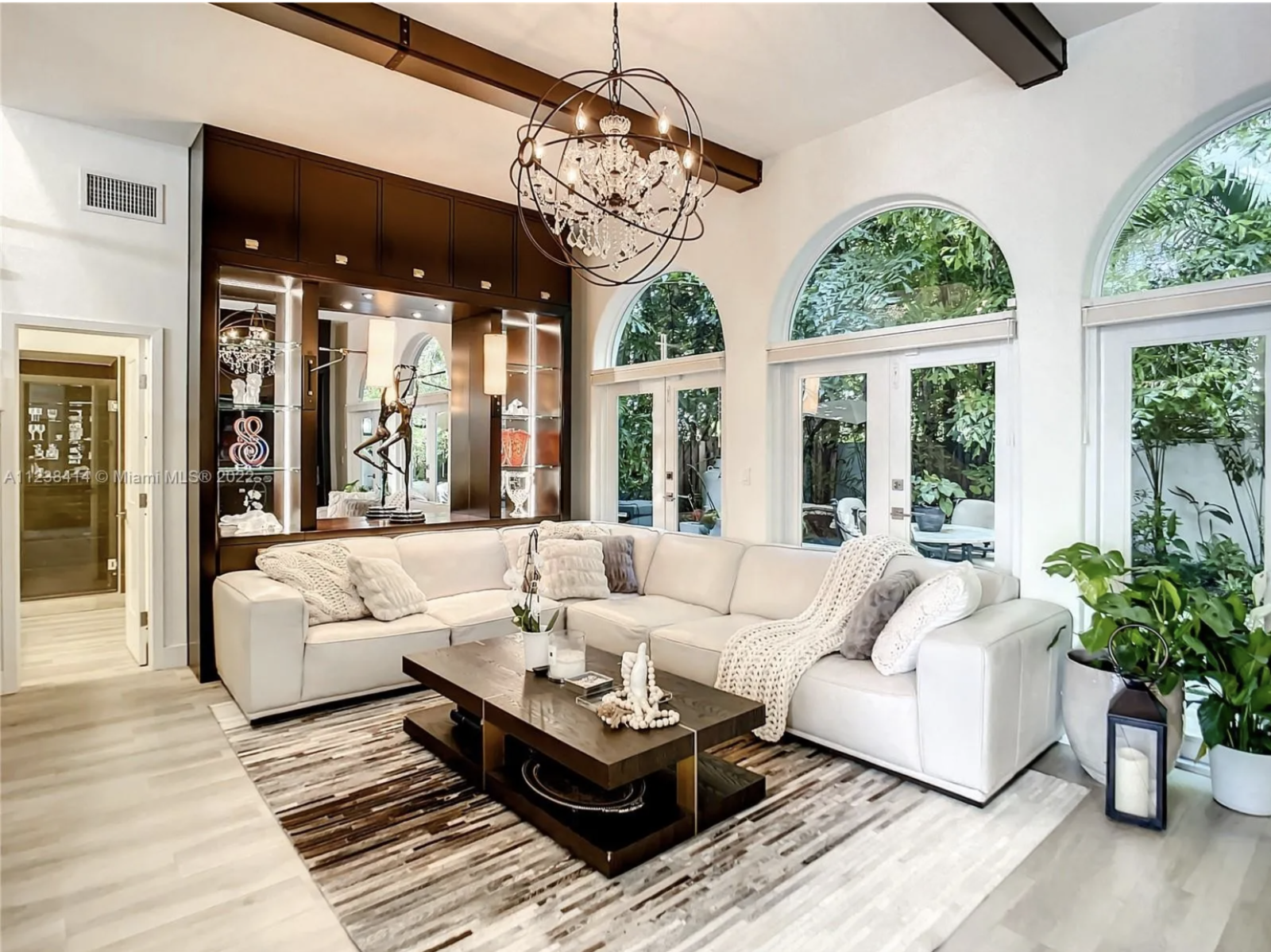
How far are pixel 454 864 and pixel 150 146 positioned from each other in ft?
14.7

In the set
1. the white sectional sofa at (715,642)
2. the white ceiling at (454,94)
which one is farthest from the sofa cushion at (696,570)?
the white ceiling at (454,94)

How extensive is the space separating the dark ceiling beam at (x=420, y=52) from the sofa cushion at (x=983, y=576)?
8.54 ft

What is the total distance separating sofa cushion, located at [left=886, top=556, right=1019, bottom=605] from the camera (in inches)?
130

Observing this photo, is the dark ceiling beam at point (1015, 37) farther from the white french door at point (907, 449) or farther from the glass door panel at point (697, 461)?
the glass door panel at point (697, 461)

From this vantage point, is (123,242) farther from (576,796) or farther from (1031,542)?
(1031,542)

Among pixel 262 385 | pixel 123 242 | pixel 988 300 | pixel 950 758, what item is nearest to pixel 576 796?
pixel 950 758

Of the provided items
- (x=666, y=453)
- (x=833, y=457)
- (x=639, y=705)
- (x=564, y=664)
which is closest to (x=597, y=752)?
(x=639, y=705)

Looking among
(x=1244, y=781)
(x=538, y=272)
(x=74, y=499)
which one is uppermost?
(x=538, y=272)

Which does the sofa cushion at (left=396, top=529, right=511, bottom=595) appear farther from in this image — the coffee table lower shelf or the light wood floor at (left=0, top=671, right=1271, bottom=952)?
the light wood floor at (left=0, top=671, right=1271, bottom=952)

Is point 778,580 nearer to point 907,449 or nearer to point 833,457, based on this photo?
point 833,457

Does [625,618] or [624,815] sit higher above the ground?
[625,618]

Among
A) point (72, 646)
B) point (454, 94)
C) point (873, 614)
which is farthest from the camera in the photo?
point (72, 646)

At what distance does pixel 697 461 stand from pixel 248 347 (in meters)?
3.10

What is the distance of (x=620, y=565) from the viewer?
479 cm
